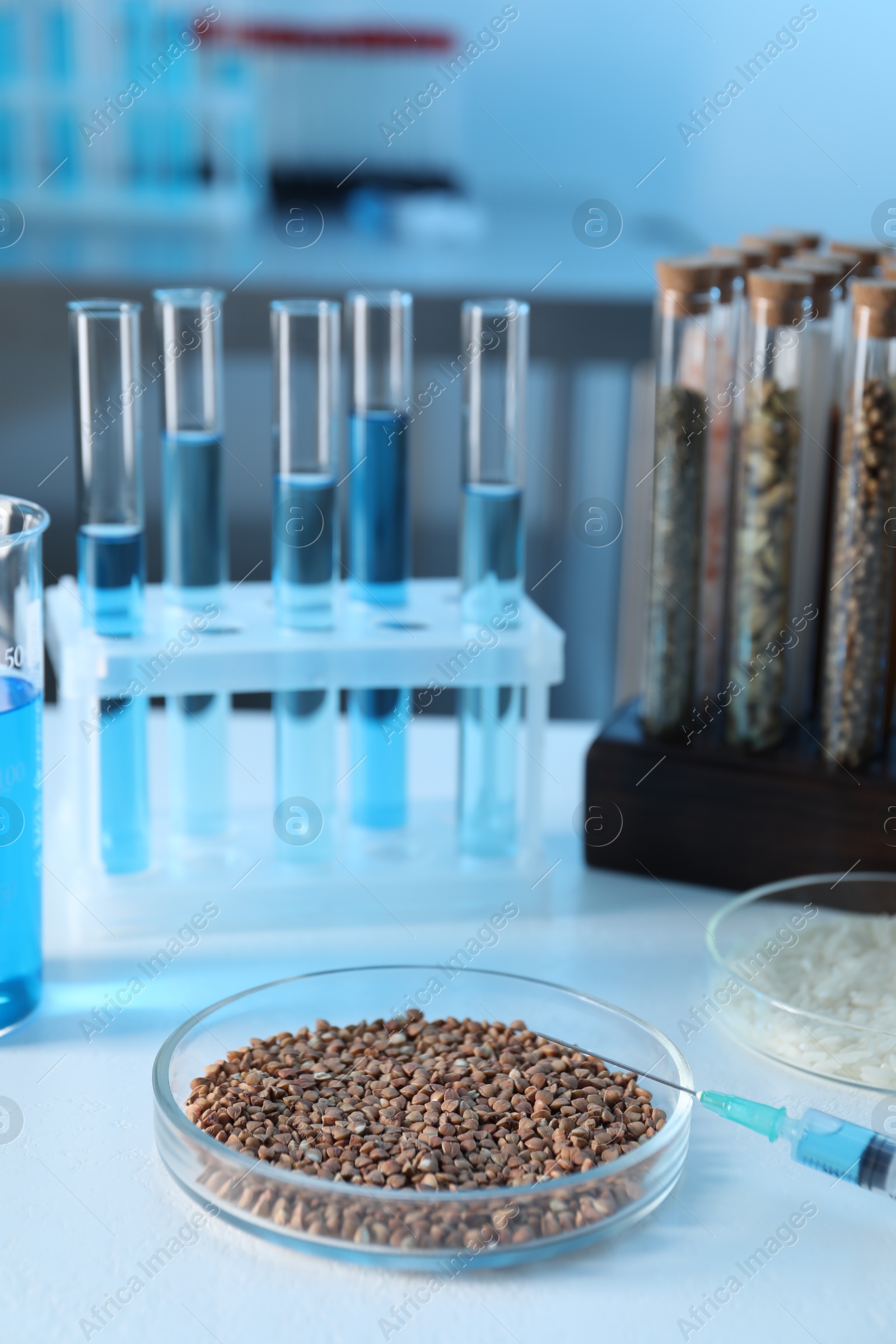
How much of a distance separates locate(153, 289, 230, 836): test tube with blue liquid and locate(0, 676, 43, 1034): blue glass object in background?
17 cm

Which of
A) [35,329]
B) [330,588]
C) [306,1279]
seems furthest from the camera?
[35,329]

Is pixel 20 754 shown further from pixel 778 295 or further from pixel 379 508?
pixel 778 295

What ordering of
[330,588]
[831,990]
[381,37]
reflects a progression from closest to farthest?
[831,990] → [330,588] → [381,37]

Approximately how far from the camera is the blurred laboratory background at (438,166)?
99.8 inches

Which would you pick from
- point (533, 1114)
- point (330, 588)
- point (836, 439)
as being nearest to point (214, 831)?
point (330, 588)

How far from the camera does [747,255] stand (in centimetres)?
108

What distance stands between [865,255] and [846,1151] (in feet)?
2.30

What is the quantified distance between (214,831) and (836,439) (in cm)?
56

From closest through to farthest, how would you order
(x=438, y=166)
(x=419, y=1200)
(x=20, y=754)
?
(x=419, y=1200) < (x=20, y=754) < (x=438, y=166)

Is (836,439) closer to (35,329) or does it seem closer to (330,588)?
(330,588)

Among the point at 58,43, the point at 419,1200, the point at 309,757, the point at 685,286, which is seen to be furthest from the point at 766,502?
the point at 58,43

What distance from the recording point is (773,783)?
1.04 meters

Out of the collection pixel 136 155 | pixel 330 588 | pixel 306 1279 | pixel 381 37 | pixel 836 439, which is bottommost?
pixel 306 1279

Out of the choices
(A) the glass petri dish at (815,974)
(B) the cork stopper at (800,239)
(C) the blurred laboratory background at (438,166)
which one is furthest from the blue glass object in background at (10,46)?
(A) the glass petri dish at (815,974)
